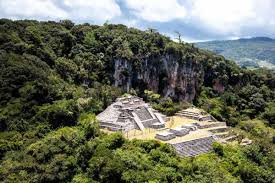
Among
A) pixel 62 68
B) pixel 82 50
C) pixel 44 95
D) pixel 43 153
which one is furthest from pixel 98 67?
pixel 43 153

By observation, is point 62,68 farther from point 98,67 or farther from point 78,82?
point 98,67

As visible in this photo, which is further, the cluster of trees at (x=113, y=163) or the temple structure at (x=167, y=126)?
the temple structure at (x=167, y=126)

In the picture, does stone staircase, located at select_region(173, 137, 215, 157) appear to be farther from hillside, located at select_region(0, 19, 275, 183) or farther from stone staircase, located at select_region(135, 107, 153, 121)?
stone staircase, located at select_region(135, 107, 153, 121)

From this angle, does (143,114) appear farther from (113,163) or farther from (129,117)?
(113,163)

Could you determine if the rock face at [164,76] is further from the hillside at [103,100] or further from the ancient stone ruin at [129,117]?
the ancient stone ruin at [129,117]

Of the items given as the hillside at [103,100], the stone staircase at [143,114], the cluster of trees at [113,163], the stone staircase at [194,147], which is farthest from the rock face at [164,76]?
the cluster of trees at [113,163]

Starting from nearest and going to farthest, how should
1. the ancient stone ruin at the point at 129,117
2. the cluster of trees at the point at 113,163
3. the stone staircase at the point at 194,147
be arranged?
1. the cluster of trees at the point at 113,163
2. the stone staircase at the point at 194,147
3. the ancient stone ruin at the point at 129,117
